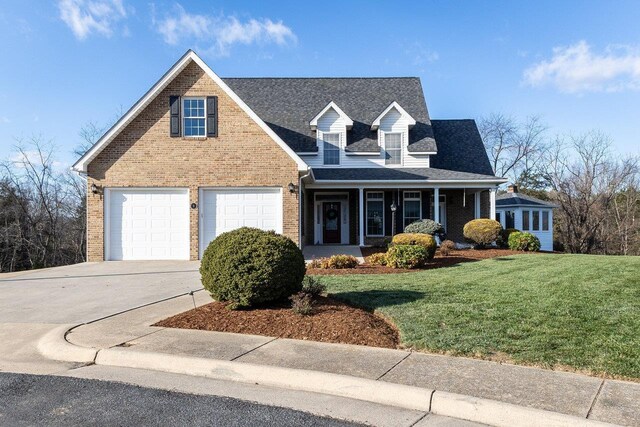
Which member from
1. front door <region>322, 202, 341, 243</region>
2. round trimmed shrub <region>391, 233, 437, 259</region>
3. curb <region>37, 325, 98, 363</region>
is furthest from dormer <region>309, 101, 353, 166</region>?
curb <region>37, 325, 98, 363</region>

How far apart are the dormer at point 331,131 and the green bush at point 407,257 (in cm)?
948

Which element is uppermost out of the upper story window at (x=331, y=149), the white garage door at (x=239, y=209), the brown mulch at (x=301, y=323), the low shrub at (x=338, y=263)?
the upper story window at (x=331, y=149)

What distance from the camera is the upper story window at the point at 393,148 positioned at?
21922 millimetres

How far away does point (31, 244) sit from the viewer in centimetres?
2822

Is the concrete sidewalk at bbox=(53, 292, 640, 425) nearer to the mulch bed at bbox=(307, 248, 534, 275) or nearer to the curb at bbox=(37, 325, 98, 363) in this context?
the curb at bbox=(37, 325, 98, 363)

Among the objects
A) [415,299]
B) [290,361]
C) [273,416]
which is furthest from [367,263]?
[273,416]

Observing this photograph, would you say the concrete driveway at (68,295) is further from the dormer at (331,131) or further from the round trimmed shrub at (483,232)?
the round trimmed shrub at (483,232)

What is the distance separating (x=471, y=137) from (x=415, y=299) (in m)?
18.0

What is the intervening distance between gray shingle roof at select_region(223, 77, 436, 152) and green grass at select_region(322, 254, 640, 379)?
11498 mm

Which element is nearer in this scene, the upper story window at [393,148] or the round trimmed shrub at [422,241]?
the round trimmed shrub at [422,241]

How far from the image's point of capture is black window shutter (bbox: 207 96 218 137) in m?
16.0

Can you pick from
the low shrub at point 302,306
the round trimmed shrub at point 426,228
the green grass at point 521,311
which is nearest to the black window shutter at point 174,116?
the green grass at point 521,311

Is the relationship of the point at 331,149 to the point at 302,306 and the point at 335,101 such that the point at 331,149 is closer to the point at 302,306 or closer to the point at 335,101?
the point at 335,101

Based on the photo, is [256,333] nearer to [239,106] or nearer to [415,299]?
[415,299]
